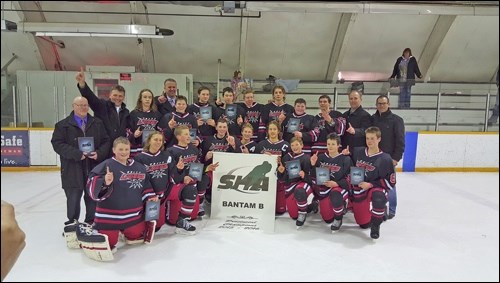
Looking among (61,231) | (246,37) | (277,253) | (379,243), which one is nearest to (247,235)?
(277,253)

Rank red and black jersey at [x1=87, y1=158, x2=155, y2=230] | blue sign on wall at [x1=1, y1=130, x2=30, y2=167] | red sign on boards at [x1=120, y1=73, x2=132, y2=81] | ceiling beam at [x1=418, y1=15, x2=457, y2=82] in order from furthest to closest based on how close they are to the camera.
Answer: ceiling beam at [x1=418, y1=15, x2=457, y2=82] < red sign on boards at [x1=120, y1=73, x2=132, y2=81] < blue sign on wall at [x1=1, y1=130, x2=30, y2=167] < red and black jersey at [x1=87, y1=158, x2=155, y2=230]

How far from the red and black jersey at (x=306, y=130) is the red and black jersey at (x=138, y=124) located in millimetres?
1381

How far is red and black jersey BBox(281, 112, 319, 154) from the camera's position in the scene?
3.95 meters

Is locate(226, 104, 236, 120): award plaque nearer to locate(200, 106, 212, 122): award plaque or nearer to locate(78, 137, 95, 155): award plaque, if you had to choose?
locate(200, 106, 212, 122): award plaque

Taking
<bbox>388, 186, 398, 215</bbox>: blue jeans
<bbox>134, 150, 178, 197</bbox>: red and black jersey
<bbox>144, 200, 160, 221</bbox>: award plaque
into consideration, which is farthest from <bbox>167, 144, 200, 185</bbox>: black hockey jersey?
<bbox>388, 186, 398, 215</bbox>: blue jeans

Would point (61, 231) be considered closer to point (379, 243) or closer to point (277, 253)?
point (277, 253)

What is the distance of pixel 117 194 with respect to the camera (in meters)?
2.83

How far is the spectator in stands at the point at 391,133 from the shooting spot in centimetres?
385

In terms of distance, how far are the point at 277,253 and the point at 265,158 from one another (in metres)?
1.00

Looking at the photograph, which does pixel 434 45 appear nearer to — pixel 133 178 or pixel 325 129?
pixel 325 129

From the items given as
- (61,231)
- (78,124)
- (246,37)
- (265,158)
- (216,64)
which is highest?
(246,37)

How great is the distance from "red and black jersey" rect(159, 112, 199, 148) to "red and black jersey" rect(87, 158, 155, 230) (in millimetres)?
895

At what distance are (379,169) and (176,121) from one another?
2054 mm

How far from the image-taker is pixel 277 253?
291 cm
